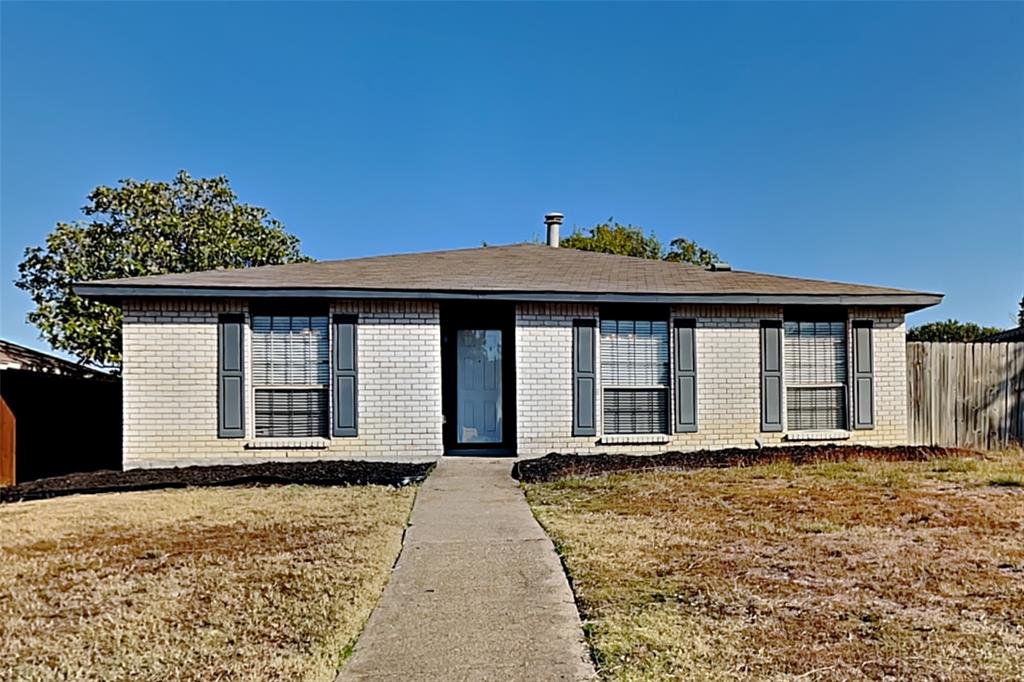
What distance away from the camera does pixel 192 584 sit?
514 centimetres

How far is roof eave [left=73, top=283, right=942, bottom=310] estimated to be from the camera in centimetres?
1102

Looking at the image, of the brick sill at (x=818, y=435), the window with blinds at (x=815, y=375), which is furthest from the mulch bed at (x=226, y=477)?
the window with blinds at (x=815, y=375)

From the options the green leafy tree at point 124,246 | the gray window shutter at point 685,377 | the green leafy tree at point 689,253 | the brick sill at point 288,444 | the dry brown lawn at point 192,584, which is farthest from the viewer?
the green leafy tree at point 689,253

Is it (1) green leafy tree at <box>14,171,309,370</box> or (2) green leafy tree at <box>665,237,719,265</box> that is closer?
(1) green leafy tree at <box>14,171,309,370</box>

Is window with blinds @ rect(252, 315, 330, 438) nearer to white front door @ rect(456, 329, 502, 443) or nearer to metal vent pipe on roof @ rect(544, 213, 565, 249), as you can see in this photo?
white front door @ rect(456, 329, 502, 443)

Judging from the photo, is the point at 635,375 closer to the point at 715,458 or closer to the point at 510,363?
the point at 715,458

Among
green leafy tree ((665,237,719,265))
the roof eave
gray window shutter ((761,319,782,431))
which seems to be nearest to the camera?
the roof eave

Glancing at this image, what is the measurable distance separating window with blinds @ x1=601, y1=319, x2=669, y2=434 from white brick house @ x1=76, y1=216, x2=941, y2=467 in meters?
0.02

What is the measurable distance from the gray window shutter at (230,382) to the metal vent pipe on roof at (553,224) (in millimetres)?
8029

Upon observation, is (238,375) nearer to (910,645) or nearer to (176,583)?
(176,583)

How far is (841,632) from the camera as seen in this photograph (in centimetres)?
407

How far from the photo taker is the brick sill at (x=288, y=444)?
37.3 feet

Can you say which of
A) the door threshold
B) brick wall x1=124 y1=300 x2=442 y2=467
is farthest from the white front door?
brick wall x1=124 y1=300 x2=442 y2=467

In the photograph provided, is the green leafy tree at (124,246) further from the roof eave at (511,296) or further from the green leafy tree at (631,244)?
the green leafy tree at (631,244)
